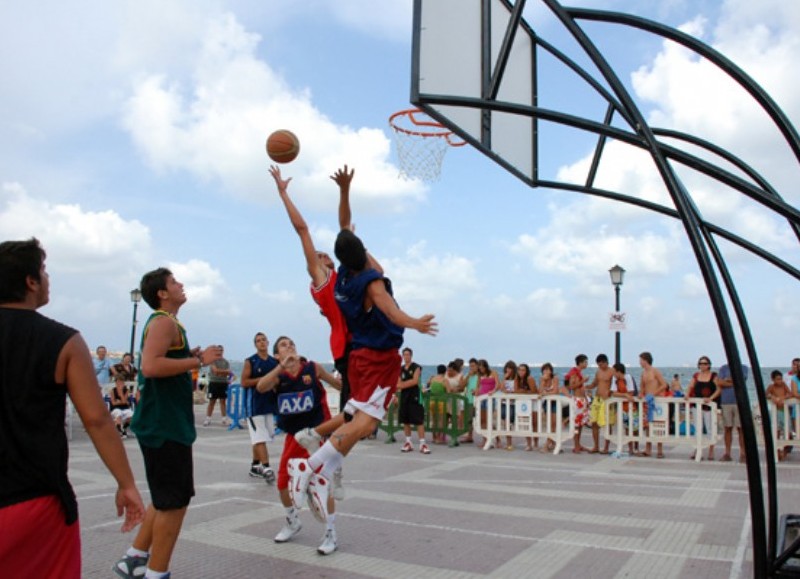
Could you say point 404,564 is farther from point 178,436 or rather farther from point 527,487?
point 527,487

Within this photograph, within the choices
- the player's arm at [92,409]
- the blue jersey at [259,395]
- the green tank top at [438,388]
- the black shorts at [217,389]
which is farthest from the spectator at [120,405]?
the player's arm at [92,409]

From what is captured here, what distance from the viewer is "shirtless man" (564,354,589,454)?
1372 cm

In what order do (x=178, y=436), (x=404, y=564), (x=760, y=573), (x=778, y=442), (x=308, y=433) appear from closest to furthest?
1. (x=760, y=573)
2. (x=178, y=436)
3. (x=404, y=564)
4. (x=308, y=433)
5. (x=778, y=442)

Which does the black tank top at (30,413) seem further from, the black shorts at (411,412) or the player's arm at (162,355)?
the black shorts at (411,412)

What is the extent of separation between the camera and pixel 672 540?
6484mm

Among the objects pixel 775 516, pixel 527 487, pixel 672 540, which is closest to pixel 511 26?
pixel 775 516

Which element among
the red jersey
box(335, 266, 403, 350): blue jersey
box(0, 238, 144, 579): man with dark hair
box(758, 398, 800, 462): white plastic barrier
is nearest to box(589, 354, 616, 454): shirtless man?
box(758, 398, 800, 462): white plastic barrier

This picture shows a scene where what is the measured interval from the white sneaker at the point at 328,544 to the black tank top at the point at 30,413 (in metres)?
3.19

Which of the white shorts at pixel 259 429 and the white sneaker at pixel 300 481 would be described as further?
the white shorts at pixel 259 429

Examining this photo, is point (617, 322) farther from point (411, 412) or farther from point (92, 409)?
point (92, 409)

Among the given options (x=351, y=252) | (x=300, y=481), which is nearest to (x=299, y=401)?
(x=300, y=481)

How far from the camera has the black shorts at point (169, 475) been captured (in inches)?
179

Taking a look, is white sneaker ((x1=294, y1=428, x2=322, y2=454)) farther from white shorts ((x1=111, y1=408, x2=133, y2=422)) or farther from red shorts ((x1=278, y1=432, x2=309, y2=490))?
white shorts ((x1=111, y1=408, x2=133, y2=422))

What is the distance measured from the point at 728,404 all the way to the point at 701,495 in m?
4.19
